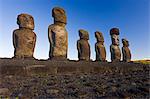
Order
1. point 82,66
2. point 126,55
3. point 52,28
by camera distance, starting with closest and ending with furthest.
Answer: point 82,66 → point 52,28 → point 126,55

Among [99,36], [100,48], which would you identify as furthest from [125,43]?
[100,48]

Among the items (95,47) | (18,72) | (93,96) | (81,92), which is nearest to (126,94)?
(93,96)

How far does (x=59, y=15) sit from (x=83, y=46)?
3.15m

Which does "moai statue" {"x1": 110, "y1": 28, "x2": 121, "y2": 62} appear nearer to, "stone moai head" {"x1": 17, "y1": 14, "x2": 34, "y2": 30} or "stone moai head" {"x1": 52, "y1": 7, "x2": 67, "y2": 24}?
"stone moai head" {"x1": 52, "y1": 7, "x2": 67, "y2": 24}

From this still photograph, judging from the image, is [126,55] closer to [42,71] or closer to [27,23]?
[27,23]

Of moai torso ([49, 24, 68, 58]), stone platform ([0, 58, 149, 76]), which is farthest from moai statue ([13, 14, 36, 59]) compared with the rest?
stone platform ([0, 58, 149, 76])

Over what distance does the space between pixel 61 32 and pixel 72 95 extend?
1091 centimetres

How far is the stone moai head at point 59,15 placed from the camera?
15227 millimetres

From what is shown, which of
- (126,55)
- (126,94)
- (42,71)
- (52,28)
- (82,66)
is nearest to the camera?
(126,94)

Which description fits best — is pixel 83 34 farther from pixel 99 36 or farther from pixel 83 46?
pixel 99 36

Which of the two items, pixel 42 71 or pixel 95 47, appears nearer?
pixel 42 71

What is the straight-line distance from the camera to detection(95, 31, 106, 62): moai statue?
19.4 m

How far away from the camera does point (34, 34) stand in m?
14.4

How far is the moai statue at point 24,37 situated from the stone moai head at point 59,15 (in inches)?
62.4
